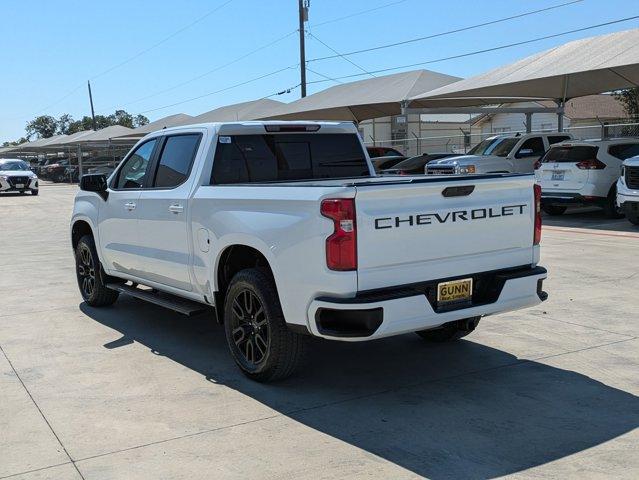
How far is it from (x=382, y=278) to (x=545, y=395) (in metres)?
1.47

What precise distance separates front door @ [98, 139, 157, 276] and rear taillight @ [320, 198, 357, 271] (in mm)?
2885

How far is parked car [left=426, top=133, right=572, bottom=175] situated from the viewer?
18406 millimetres

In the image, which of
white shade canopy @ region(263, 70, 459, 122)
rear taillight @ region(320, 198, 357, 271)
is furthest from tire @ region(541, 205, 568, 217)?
rear taillight @ region(320, 198, 357, 271)

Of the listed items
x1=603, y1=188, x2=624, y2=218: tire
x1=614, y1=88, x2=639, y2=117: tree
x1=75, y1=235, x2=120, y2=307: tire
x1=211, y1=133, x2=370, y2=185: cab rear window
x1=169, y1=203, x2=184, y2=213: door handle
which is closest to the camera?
x1=169, y1=203, x2=184, y2=213: door handle

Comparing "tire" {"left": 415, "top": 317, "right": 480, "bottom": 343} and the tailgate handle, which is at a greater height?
the tailgate handle

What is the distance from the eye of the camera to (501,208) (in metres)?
5.05

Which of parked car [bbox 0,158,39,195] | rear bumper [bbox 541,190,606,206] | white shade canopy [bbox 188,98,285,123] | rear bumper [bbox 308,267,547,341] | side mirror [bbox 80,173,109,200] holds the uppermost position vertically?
white shade canopy [bbox 188,98,285,123]

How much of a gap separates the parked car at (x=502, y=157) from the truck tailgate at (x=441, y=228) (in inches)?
521

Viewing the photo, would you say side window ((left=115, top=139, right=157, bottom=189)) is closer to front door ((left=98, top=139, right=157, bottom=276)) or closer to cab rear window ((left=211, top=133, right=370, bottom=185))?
front door ((left=98, top=139, right=157, bottom=276))

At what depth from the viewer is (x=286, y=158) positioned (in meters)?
6.32

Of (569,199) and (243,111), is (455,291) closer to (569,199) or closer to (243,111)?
(569,199)

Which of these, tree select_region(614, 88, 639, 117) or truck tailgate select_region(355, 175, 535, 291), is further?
tree select_region(614, 88, 639, 117)

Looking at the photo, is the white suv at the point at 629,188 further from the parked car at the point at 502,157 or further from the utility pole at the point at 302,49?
the utility pole at the point at 302,49

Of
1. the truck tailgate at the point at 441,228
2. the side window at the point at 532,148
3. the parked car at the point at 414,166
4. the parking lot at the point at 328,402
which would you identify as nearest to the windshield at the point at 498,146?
the side window at the point at 532,148
